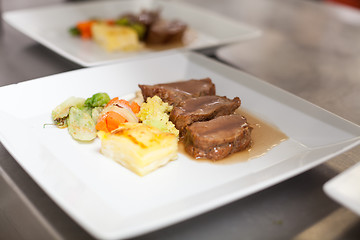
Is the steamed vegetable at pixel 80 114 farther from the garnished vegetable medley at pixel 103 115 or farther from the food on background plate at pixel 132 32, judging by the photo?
the food on background plate at pixel 132 32

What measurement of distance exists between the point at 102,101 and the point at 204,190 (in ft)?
3.21

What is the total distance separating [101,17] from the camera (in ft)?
14.8

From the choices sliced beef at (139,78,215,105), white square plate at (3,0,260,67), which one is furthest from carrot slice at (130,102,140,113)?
white square plate at (3,0,260,67)

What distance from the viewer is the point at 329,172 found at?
7.16 feet

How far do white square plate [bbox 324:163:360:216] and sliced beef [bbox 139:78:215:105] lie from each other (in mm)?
1133

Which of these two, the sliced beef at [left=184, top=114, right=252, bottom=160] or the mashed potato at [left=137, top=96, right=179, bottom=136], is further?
the mashed potato at [left=137, top=96, right=179, bottom=136]

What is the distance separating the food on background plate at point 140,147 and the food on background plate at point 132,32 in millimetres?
1784

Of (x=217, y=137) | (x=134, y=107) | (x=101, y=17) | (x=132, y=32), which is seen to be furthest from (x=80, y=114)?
(x=101, y=17)

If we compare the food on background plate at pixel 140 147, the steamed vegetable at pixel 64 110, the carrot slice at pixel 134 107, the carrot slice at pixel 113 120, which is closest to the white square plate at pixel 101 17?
the carrot slice at pixel 134 107

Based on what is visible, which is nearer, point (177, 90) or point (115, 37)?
point (177, 90)

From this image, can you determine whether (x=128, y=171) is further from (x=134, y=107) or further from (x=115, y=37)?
(x=115, y=37)

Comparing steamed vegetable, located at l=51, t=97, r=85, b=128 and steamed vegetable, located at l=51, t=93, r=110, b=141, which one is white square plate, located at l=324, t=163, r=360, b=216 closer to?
steamed vegetable, located at l=51, t=93, r=110, b=141

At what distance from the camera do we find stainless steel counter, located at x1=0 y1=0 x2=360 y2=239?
1741mm

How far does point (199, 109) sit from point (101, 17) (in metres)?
2.61
